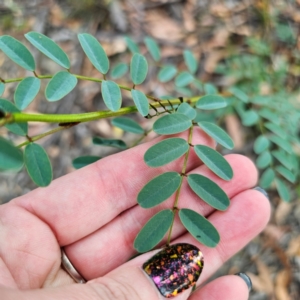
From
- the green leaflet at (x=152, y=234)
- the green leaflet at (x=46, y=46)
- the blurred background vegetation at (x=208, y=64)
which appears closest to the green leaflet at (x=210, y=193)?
the green leaflet at (x=152, y=234)

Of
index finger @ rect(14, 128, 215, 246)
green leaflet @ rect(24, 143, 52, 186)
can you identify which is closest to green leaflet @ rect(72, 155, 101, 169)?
index finger @ rect(14, 128, 215, 246)

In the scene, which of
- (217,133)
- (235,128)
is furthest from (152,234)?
(235,128)

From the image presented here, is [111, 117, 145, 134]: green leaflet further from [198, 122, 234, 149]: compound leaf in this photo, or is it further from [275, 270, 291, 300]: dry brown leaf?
[275, 270, 291, 300]: dry brown leaf

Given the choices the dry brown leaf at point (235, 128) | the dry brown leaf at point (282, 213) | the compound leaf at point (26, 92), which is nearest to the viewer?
the compound leaf at point (26, 92)

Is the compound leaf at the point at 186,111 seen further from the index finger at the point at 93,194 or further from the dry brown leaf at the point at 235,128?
the dry brown leaf at the point at 235,128

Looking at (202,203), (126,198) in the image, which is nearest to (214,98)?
(202,203)

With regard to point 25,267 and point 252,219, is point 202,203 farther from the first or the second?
point 25,267
